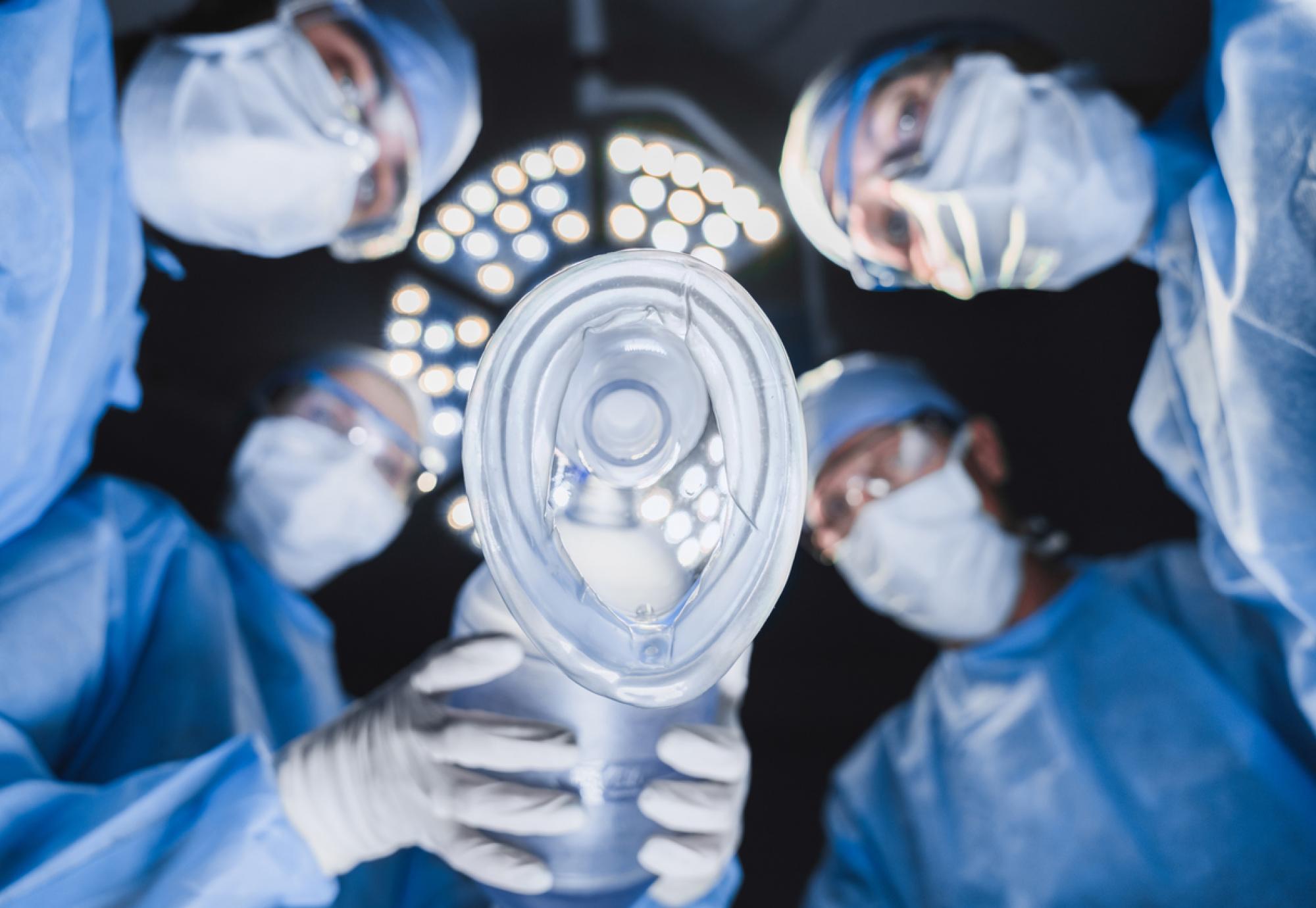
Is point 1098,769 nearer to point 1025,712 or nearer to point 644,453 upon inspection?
point 1025,712

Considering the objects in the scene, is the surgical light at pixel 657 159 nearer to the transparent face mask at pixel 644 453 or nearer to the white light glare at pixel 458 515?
the white light glare at pixel 458 515

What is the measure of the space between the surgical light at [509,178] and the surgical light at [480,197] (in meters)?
0.02

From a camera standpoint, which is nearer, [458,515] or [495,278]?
[495,278]

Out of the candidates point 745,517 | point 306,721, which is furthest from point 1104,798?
point 306,721

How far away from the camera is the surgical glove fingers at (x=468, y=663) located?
79cm

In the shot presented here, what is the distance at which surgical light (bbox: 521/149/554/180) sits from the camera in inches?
59.2

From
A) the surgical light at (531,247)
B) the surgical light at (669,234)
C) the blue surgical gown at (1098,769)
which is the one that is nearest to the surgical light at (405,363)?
the surgical light at (531,247)

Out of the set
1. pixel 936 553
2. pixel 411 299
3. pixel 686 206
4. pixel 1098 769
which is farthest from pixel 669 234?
pixel 1098 769

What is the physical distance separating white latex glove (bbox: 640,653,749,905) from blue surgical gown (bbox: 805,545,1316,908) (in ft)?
2.02

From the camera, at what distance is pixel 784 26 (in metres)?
1.60

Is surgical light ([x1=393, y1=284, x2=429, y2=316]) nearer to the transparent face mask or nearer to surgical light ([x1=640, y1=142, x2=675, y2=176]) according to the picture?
surgical light ([x1=640, y1=142, x2=675, y2=176])

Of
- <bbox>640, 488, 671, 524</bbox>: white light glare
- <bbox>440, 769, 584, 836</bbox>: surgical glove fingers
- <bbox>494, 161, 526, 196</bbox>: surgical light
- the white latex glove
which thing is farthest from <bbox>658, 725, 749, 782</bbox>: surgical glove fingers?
<bbox>494, 161, 526, 196</bbox>: surgical light

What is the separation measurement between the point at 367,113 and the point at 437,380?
20.2 inches

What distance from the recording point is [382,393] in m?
1.53
